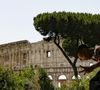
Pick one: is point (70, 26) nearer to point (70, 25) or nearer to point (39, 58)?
point (70, 25)

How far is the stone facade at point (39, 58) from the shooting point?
5488 centimetres

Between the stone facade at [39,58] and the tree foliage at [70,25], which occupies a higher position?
the tree foliage at [70,25]

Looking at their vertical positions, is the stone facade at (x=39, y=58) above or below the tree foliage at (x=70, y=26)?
below

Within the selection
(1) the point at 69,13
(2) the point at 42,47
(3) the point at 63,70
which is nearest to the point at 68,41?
(1) the point at 69,13

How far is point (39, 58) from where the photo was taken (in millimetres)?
58156

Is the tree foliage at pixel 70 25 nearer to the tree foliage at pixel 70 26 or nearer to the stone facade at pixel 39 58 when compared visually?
the tree foliage at pixel 70 26

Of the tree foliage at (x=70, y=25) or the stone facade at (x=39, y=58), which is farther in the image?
the stone facade at (x=39, y=58)

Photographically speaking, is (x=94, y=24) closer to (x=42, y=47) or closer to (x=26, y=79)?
(x=26, y=79)

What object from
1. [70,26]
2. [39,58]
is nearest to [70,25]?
[70,26]

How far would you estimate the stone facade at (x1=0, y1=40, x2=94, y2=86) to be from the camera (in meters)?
54.9

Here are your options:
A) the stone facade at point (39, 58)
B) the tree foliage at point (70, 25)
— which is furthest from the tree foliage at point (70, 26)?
the stone facade at point (39, 58)

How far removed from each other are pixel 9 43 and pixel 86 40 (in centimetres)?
3054

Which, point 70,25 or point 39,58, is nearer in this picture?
point 70,25

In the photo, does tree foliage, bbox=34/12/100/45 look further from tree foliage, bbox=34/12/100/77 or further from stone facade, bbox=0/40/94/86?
stone facade, bbox=0/40/94/86
